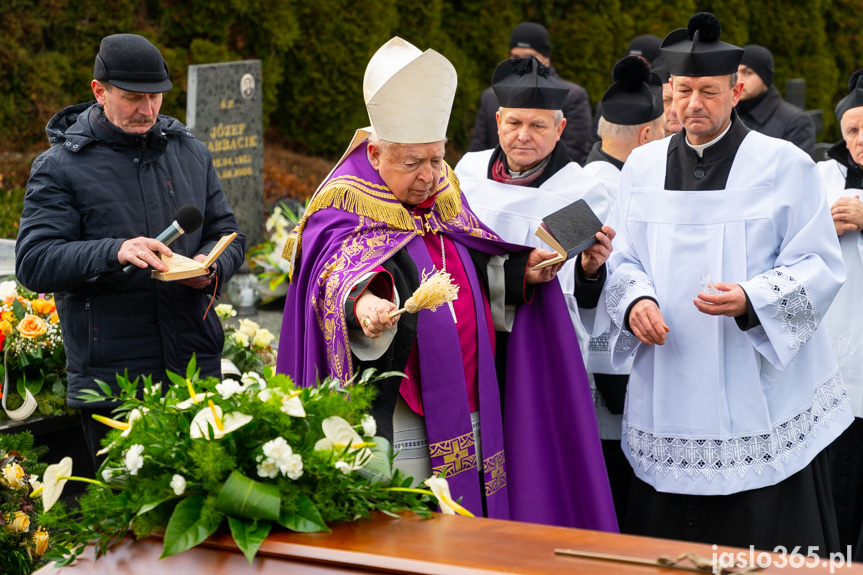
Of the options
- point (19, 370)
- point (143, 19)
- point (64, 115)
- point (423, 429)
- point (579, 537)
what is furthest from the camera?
point (143, 19)

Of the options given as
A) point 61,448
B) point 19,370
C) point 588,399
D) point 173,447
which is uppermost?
point 173,447

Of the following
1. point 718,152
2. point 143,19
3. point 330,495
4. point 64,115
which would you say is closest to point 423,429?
point 330,495

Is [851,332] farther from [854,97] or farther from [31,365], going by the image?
[31,365]

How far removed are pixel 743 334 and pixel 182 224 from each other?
82.4 inches

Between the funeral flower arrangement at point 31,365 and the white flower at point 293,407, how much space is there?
8.47ft

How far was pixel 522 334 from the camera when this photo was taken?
3.75 m

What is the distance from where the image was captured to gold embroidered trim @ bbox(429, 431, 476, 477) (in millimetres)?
3396

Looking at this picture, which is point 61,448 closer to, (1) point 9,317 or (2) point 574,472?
(1) point 9,317

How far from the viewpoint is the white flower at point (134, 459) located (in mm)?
2291

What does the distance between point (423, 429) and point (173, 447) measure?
1.27 metres

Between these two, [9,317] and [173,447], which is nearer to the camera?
[173,447]

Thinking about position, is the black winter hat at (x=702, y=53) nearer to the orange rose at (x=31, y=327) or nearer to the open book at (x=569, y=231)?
the open book at (x=569, y=231)

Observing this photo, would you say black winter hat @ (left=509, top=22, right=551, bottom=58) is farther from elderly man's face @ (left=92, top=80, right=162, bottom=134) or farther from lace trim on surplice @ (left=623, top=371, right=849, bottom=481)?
lace trim on surplice @ (left=623, top=371, right=849, bottom=481)

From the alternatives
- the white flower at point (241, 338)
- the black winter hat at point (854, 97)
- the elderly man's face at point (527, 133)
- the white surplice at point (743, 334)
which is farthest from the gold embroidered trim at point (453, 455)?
the black winter hat at point (854, 97)
